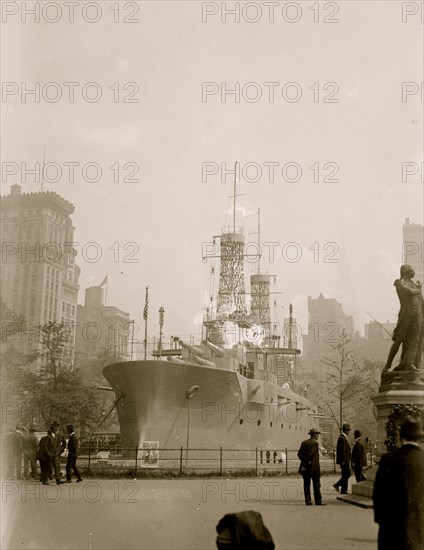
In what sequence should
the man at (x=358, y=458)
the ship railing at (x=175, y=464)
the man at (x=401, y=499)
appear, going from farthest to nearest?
the ship railing at (x=175, y=464) < the man at (x=358, y=458) < the man at (x=401, y=499)

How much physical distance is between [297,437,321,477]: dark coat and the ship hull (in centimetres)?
1240

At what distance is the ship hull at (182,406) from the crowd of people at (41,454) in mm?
5769

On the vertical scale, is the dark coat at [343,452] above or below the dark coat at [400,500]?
below

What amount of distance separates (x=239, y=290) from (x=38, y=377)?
14.6m

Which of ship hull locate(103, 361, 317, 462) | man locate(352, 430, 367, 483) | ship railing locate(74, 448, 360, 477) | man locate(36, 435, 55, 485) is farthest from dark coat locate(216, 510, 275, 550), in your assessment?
ship hull locate(103, 361, 317, 462)

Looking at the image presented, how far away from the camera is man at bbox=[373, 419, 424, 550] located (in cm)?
525

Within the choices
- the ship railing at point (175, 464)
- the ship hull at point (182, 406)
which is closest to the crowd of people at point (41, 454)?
the ship railing at point (175, 464)

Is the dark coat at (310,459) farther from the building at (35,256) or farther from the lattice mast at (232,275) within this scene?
the lattice mast at (232,275)

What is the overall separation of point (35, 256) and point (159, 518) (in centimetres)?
1882

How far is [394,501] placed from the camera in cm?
531

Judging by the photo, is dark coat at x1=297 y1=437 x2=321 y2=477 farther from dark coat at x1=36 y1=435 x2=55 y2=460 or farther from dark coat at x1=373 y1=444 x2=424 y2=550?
dark coat at x1=36 y1=435 x2=55 y2=460

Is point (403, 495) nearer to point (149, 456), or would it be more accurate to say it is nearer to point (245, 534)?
point (245, 534)

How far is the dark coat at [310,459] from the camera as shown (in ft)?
40.3

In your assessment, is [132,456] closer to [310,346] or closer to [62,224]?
[62,224]
